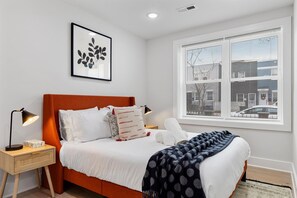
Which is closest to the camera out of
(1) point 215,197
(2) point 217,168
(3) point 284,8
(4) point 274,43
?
(1) point 215,197

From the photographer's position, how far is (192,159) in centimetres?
153

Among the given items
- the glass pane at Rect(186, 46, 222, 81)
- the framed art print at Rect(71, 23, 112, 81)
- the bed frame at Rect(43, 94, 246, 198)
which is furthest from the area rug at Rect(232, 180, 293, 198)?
the framed art print at Rect(71, 23, 112, 81)

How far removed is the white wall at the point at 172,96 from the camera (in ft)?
9.92

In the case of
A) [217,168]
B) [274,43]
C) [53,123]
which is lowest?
[217,168]

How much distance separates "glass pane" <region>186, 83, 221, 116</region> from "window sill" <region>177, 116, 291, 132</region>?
16cm

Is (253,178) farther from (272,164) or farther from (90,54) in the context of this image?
(90,54)

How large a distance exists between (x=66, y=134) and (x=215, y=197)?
195cm

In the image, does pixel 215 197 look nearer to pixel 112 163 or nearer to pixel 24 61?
pixel 112 163

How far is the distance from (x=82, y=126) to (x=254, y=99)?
9.39 feet

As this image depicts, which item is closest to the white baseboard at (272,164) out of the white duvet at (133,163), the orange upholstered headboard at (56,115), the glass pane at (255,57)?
the white duvet at (133,163)

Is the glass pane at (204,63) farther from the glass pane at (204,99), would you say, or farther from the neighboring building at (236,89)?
the glass pane at (204,99)

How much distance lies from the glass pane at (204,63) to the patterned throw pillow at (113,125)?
2.05 m

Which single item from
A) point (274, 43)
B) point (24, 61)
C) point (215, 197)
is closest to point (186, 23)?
point (274, 43)

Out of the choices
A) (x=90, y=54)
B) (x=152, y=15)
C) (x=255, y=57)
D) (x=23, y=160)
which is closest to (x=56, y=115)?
(x=23, y=160)
